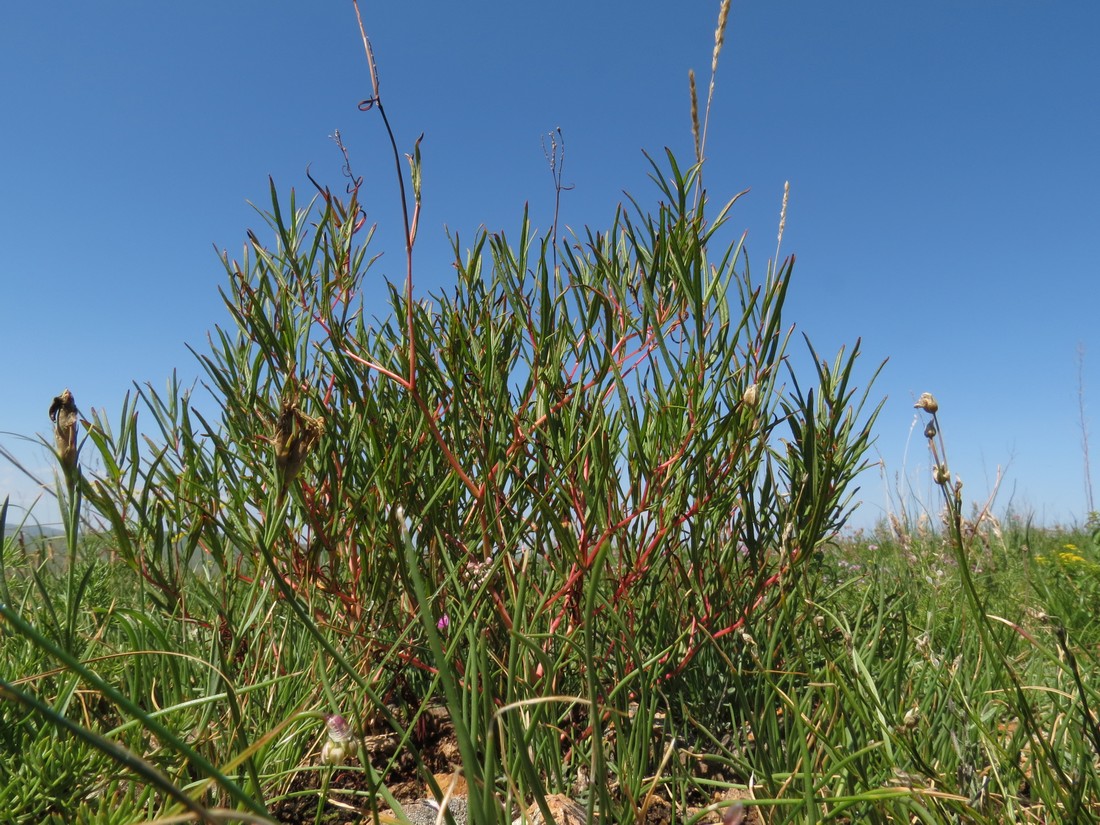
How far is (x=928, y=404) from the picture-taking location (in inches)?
32.6

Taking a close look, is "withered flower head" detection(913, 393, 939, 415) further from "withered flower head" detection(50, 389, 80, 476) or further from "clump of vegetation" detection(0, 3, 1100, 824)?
"withered flower head" detection(50, 389, 80, 476)

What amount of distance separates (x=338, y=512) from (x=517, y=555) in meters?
0.36

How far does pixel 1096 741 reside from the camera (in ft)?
2.92

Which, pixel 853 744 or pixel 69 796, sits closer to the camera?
pixel 69 796

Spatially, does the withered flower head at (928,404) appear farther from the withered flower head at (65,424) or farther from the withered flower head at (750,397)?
the withered flower head at (65,424)

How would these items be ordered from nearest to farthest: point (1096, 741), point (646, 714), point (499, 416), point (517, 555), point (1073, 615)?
point (1096, 741) < point (646, 714) < point (499, 416) < point (517, 555) < point (1073, 615)

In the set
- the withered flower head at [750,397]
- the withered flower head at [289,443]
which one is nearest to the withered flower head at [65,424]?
the withered flower head at [289,443]

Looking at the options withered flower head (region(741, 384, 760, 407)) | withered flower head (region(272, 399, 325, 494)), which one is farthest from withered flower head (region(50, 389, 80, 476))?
withered flower head (region(741, 384, 760, 407))

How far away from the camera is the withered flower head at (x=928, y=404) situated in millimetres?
822

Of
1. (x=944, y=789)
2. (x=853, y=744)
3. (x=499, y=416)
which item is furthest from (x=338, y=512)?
(x=944, y=789)

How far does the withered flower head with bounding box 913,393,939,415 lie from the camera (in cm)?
82

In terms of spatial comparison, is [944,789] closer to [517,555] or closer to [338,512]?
[517,555]

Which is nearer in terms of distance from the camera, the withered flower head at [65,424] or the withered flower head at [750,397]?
the withered flower head at [65,424]

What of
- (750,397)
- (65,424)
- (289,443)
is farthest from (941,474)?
(65,424)
